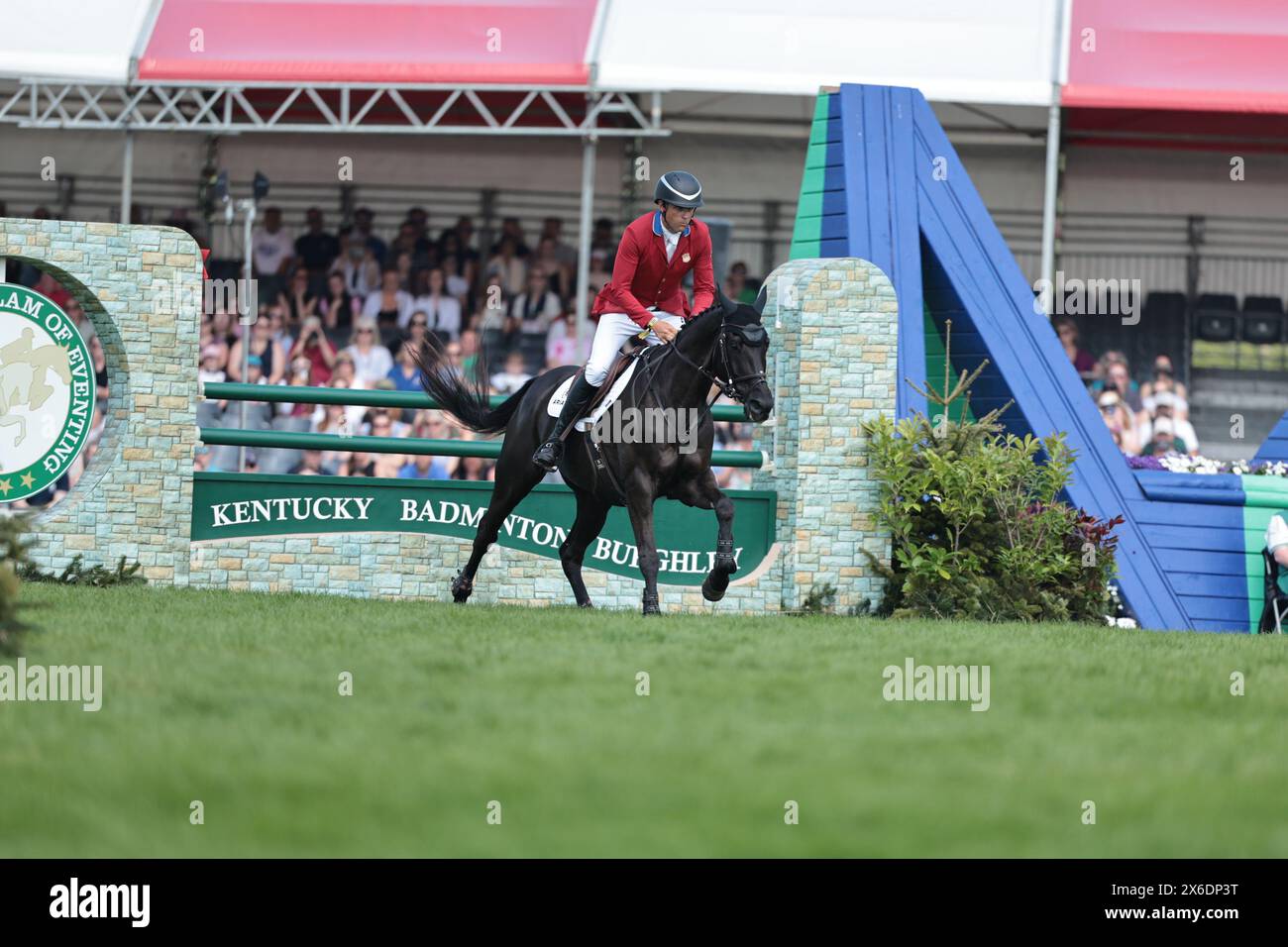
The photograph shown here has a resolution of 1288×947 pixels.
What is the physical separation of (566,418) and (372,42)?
9.69 meters

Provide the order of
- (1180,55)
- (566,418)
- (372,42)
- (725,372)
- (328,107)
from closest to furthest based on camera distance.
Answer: (725,372) → (566,418) → (1180,55) → (372,42) → (328,107)

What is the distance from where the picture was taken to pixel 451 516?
1173 centimetres

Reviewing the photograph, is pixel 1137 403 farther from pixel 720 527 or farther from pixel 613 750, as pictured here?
pixel 613 750

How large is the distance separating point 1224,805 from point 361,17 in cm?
1601

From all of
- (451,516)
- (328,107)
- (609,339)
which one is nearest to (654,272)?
(609,339)

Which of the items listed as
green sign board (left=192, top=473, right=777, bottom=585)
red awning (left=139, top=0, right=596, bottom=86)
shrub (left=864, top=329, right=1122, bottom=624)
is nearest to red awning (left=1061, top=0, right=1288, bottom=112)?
red awning (left=139, top=0, right=596, bottom=86)

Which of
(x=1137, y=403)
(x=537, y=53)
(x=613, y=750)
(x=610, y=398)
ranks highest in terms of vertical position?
(x=537, y=53)

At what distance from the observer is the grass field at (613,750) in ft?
14.1

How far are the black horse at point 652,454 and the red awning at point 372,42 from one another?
7.85 metres

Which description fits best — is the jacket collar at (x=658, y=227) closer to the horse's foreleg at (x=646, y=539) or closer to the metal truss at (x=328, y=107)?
the horse's foreleg at (x=646, y=539)

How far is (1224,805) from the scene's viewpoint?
188 inches
